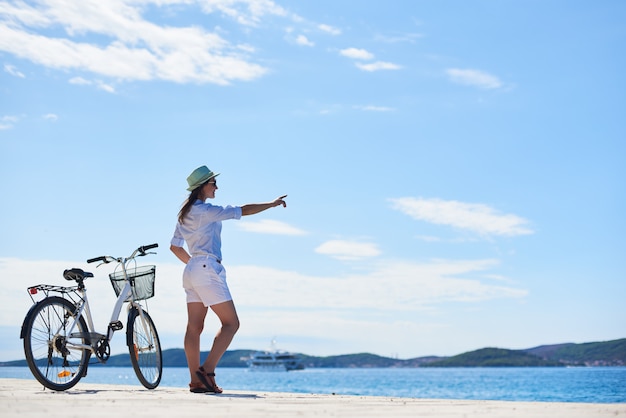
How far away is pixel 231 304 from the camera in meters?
5.98

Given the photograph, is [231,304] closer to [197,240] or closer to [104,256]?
[197,240]

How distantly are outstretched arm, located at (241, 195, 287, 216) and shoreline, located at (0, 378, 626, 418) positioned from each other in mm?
1341

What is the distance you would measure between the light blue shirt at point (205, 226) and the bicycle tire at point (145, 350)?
1.09m

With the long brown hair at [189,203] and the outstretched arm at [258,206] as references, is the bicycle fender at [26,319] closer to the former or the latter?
the long brown hair at [189,203]

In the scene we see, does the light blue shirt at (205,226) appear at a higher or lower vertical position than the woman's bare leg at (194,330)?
higher

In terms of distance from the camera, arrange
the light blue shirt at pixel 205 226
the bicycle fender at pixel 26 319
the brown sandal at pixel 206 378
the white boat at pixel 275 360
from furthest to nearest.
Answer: the white boat at pixel 275 360 → the light blue shirt at pixel 205 226 → the brown sandal at pixel 206 378 → the bicycle fender at pixel 26 319

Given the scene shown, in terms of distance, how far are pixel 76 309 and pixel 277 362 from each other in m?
145

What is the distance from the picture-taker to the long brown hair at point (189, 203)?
6086 mm

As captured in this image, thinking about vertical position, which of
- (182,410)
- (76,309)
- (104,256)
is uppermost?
(104,256)

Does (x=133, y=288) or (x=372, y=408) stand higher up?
(x=133, y=288)

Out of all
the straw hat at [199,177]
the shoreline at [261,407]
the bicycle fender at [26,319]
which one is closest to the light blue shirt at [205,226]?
the straw hat at [199,177]

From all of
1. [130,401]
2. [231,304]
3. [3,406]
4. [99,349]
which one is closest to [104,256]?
[99,349]

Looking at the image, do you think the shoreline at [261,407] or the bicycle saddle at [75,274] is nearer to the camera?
the shoreline at [261,407]

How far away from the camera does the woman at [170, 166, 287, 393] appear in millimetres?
5898
